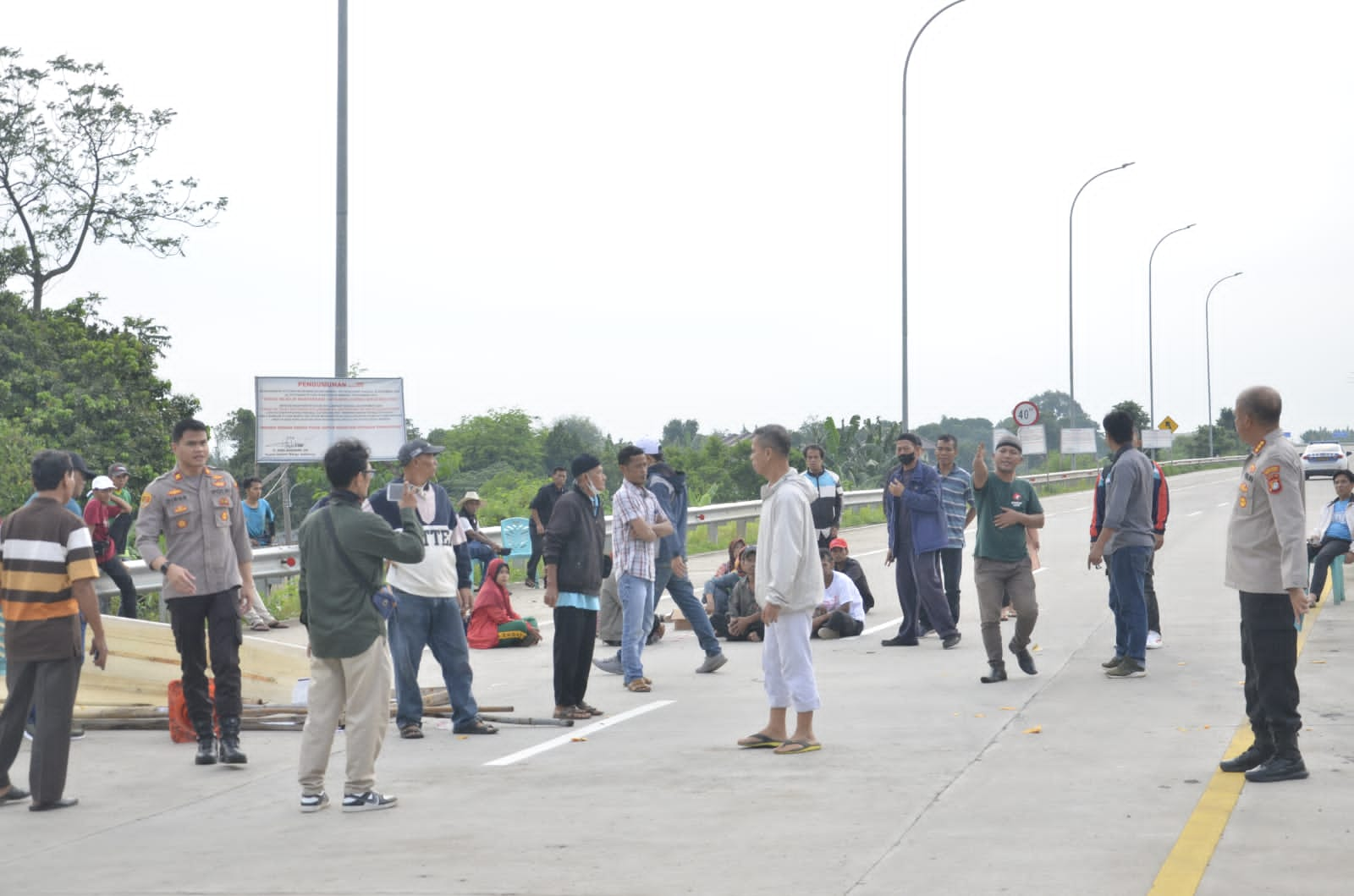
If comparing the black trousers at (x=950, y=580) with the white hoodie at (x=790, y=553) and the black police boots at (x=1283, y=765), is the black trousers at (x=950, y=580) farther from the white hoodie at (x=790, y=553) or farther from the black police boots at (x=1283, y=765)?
the black police boots at (x=1283, y=765)

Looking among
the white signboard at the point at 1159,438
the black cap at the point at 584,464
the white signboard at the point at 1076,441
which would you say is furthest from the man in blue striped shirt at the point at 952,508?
the white signboard at the point at 1076,441

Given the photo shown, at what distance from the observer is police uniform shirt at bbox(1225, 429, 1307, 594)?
23.6 feet

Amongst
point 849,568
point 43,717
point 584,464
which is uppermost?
point 584,464

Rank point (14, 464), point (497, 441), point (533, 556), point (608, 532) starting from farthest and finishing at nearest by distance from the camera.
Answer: point (497, 441)
point (14, 464)
point (608, 532)
point (533, 556)

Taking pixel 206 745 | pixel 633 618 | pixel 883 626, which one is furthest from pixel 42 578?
pixel 883 626

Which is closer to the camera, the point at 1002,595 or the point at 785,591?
the point at 785,591

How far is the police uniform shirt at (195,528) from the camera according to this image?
882cm

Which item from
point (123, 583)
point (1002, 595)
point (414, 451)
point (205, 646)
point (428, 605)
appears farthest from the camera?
point (123, 583)

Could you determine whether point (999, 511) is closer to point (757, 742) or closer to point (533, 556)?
point (757, 742)

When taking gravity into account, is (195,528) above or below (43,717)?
above

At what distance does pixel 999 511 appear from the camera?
1131cm

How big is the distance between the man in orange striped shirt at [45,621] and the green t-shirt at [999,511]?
20.9 feet

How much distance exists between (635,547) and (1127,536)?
145 inches

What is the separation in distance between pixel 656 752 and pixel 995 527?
3.84m
